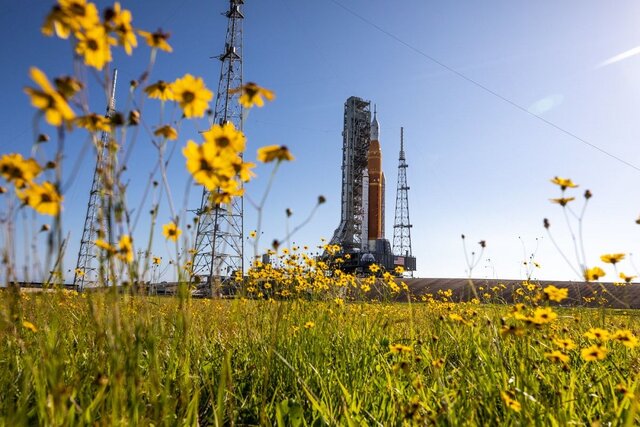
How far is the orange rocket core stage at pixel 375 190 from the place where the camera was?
33094 mm

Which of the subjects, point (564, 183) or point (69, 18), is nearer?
point (69, 18)

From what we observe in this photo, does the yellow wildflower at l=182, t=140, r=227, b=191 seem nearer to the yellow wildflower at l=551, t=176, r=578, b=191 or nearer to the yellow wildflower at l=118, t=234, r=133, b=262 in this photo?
the yellow wildflower at l=118, t=234, r=133, b=262

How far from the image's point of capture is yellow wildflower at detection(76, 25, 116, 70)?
90cm

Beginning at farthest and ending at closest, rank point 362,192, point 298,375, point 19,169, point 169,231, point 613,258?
1. point 362,192
2. point 298,375
3. point 613,258
4. point 169,231
5. point 19,169

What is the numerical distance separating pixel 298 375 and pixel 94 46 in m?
1.47

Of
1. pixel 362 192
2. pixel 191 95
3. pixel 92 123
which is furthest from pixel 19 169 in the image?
pixel 362 192

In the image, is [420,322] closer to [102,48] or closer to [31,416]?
[31,416]

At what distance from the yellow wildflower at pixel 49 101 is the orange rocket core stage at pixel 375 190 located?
32.7 m

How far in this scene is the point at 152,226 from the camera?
3.99 ft

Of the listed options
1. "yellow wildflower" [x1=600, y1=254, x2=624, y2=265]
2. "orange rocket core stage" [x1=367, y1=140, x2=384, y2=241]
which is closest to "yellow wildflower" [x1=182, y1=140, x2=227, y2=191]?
"yellow wildflower" [x1=600, y1=254, x2=624, y2=265]

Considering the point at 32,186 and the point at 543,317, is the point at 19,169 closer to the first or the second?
the point at 32,186

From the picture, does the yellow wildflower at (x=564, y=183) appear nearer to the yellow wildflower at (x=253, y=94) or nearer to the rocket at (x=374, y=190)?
the yellow wildflower at (x=253, y=94)

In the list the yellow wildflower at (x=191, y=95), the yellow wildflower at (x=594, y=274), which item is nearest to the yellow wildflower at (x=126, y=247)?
the yellow wildflower at (x=191, y=95)

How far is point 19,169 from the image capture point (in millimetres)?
955
